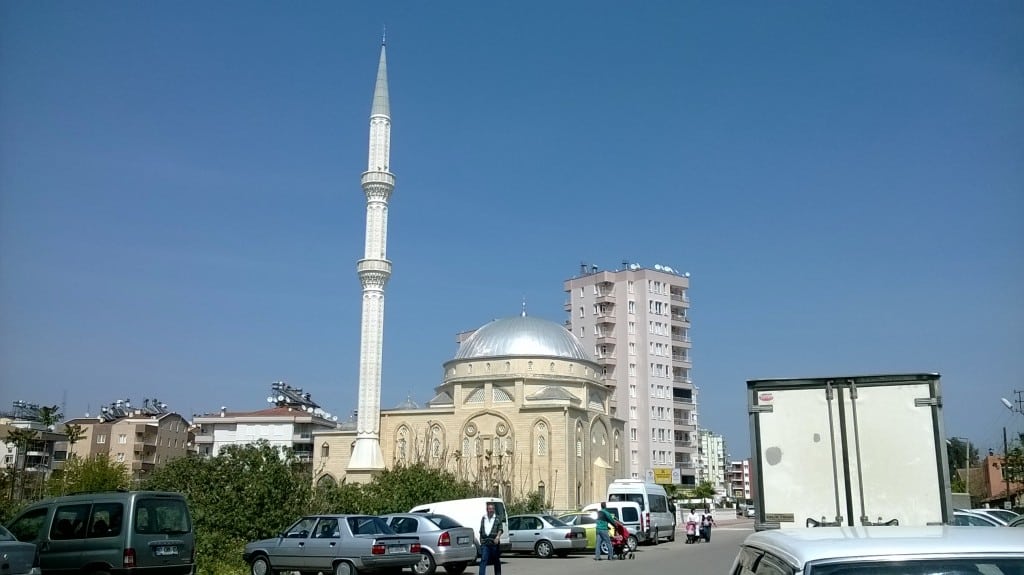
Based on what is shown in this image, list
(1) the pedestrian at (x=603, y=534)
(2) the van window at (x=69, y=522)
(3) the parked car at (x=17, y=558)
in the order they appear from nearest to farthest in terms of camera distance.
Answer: (3) the parked car at (x=17, y=558) → (2) the van window at (x=69, y=522) → (1) the pedestrian at (x=603, y=534)

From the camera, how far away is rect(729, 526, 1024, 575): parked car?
321cm

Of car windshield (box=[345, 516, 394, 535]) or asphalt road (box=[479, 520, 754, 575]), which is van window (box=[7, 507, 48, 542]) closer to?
car windshield (box=[345, 516, 394, 535])

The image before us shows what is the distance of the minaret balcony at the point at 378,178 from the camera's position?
48688mm

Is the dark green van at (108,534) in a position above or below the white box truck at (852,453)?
below

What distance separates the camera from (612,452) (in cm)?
6062

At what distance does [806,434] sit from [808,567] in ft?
16.7

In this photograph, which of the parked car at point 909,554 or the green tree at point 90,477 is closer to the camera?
the parked car at point 909,554

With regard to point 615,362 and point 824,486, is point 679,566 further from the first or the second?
point 615,362

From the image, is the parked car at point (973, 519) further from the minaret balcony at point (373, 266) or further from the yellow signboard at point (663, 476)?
the yellow signboard at point (663, 476)

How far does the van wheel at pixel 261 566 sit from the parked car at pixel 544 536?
9.96 m

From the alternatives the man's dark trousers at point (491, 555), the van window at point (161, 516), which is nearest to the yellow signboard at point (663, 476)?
the man's dark trousers at point (491, 555)

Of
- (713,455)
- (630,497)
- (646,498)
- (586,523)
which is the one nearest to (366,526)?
(586,523)

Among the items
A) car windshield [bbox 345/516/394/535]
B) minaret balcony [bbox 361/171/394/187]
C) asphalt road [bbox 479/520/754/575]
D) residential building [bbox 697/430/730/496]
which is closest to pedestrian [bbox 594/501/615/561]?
asphalt road [bbox 479/520/754/575]

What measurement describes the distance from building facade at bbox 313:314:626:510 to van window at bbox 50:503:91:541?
3817cm
